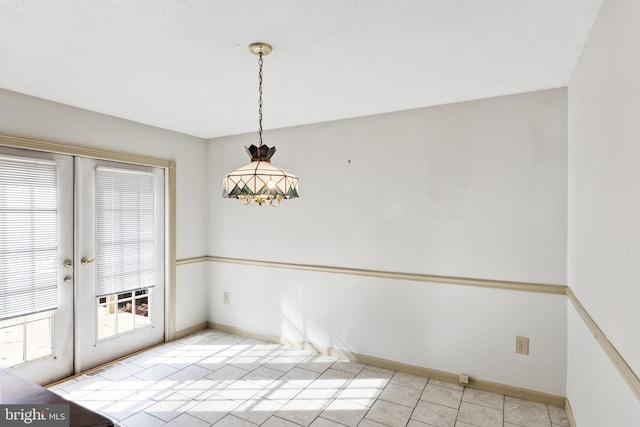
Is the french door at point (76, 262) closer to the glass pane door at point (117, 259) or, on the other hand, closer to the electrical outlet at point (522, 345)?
the glass pane door at point (117, 259)

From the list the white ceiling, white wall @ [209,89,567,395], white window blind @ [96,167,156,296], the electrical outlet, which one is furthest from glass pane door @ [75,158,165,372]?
the electrical outlet

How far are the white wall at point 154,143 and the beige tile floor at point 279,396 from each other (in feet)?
2.81

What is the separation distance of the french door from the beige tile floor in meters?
0.29

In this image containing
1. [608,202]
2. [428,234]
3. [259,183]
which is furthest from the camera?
[428,234]

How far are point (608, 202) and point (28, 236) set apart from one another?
12.6 feet

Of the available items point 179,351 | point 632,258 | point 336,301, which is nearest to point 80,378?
point 179,351

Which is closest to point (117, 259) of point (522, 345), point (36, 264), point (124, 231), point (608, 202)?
point (124, 231)

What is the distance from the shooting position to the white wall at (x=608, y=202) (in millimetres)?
1228

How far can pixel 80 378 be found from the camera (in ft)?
9.97

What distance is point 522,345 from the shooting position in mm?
2729

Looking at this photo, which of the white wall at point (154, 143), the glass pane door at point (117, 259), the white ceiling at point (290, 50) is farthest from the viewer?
the glass pane door at point (117, 259)

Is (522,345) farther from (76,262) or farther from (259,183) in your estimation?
(76,262)

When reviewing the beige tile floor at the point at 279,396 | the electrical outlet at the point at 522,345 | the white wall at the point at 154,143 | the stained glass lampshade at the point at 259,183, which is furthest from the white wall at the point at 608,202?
the white wall at the point at 154,143

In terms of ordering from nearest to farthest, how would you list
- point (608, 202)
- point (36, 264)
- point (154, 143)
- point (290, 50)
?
1. point (608, 202)
2. point (290, 50)
3. point (36, 264)
4. point (154, 143)
